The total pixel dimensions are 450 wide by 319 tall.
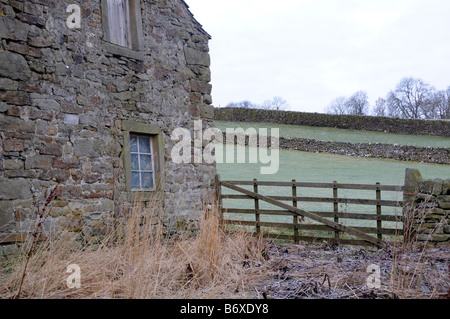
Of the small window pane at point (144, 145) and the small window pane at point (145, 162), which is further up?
the small window pane at point (144, 145)

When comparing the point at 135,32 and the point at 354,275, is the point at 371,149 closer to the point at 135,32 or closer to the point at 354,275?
the point at 135,32

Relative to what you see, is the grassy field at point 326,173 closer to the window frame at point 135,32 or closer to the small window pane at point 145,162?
the small window pane at point 145,162

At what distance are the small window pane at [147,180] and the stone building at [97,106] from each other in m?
0.02

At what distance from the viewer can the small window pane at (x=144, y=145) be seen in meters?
7.80

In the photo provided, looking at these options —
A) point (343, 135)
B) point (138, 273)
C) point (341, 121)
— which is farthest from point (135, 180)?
point (341, 121)

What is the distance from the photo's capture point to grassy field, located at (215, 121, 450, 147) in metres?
28.3

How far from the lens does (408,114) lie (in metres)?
52.1

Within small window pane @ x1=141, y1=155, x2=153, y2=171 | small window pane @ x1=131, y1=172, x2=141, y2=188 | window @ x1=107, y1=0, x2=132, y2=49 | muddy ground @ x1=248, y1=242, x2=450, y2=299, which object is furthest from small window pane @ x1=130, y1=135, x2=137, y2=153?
muddy ground @ x1=248, y1=242, x2=450, y2=299

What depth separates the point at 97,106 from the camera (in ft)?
22.5

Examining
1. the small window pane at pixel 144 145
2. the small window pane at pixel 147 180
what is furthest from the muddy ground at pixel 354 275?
the small window pane at pixel 144 145

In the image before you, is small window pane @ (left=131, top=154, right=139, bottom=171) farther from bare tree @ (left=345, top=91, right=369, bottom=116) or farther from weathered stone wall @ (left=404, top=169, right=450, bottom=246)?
bare tree @ (left=345, top=91, right=369, bottom=116)

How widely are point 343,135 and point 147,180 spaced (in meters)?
25.0
